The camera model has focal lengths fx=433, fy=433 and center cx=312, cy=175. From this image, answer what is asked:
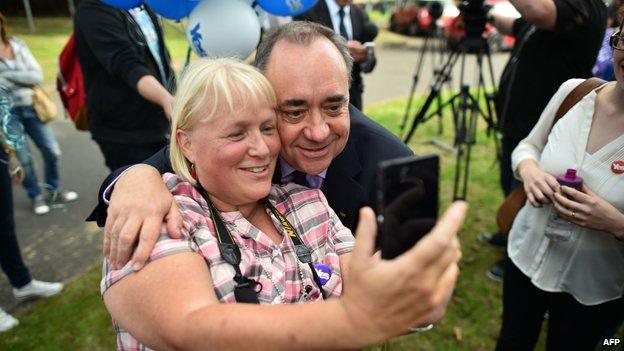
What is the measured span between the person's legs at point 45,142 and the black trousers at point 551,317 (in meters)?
4.19

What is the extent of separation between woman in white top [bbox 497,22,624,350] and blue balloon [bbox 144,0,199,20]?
6.38 feet

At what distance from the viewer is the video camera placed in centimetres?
346

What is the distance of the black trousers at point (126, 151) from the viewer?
2934 millimetres

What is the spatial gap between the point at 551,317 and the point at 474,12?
8.10 ft

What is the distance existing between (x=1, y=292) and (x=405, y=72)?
10236mm

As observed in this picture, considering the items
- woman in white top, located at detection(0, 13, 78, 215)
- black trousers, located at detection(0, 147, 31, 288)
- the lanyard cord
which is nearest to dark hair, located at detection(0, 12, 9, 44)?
woman in white top, located at detection(0, 13, 78, 215)

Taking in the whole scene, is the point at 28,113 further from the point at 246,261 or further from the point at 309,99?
the point at 246,261

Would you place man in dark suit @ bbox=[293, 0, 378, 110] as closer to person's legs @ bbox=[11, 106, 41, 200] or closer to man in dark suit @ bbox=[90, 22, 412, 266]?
man in dark suit @ bbox=[90, 22, 412, 266]

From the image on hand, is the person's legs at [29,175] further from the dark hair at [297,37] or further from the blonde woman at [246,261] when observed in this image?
the blonde woman at [246,261]

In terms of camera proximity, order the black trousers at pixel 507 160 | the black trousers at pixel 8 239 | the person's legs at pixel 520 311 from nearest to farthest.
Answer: the person's legs at pixel 520 311
the black trousers at pixel 8 239
the black trousers at pixel 507 160

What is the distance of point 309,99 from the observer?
1.55 m

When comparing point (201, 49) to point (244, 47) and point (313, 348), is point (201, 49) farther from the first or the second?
point (313, 348)

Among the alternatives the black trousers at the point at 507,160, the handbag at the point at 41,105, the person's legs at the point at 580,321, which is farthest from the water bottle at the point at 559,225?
the handbag at the point at 41,105

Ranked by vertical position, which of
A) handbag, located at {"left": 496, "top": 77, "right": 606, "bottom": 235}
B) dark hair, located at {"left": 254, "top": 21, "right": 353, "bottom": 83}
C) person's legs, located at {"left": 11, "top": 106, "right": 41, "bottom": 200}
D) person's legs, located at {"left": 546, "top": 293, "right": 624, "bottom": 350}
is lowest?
person's legs, located at {"left": 11, "top": 106, "right": 41, "bottom": 200}
